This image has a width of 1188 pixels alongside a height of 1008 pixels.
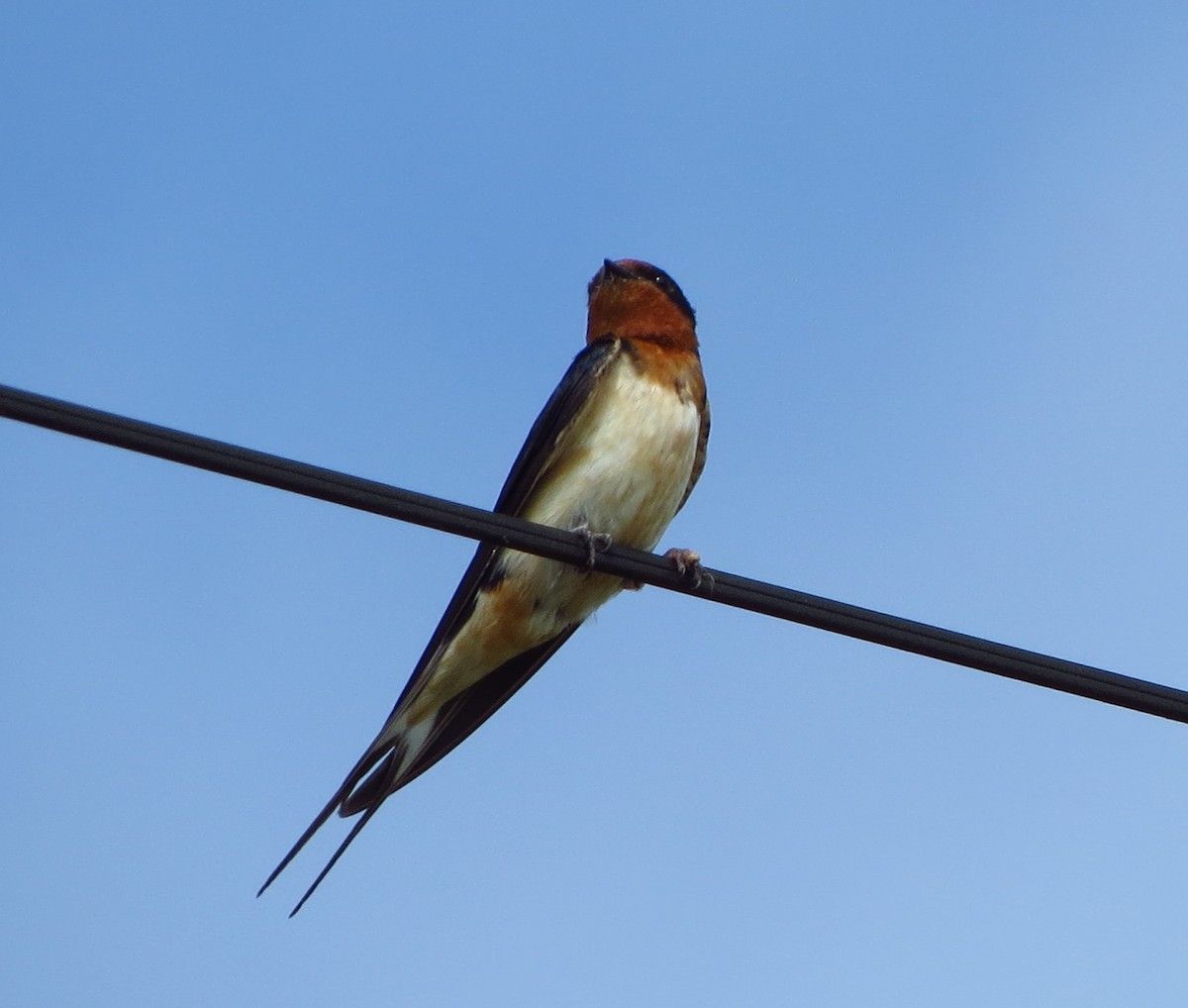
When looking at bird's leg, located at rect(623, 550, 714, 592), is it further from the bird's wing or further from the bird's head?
the bird's head

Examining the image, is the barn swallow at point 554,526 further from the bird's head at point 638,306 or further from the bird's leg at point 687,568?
the bird's head at point 638,306

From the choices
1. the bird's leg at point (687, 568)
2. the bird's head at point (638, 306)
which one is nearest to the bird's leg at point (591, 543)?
the bird's leg at point (687, 568)

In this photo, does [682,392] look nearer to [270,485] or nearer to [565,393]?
[565,393]

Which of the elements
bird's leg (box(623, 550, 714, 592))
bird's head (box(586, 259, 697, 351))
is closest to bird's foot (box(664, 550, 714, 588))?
bird's leg (box(623, 550, 714, 592))

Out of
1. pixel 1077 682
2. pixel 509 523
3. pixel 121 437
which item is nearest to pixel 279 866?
pixel 509 523

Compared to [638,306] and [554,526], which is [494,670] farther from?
[638,306]
